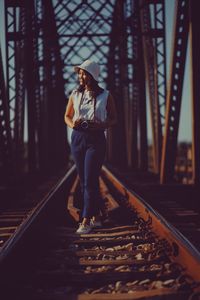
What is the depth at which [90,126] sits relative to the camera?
466 cm

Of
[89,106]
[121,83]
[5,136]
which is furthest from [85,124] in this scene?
[121,83]

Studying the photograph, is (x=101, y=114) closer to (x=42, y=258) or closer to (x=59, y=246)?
(x=59, y=246)

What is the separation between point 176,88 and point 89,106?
3.60 metres

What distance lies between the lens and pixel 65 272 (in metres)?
3.07

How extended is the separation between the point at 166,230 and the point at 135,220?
1.50 metres

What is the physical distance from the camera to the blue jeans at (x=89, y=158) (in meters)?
4.73

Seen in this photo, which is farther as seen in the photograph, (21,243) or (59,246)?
(59,246)

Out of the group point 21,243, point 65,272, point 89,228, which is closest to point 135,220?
point 89,228

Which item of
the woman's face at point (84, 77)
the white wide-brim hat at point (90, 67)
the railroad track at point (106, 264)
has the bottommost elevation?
the railroad track at point (106, 264)

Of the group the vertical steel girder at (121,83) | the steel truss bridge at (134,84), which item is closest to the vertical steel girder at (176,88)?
the steel truss bridge at (134,84)

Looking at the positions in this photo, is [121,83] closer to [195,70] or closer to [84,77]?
[195,70]

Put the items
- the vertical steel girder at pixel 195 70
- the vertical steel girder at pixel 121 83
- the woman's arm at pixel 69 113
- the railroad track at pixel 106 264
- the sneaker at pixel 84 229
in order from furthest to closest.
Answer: the vertical steel girder at pixel 121 83
the vertical steel girder at pixel 195 70
the woman's arm at pixel 69 113
the sneaker at pixel 84 229
the railroad track at pixel 106 264

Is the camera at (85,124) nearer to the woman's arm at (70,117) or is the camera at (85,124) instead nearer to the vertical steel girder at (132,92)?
the woman's arm at (70,117)

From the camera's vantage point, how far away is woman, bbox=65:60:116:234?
466cm
